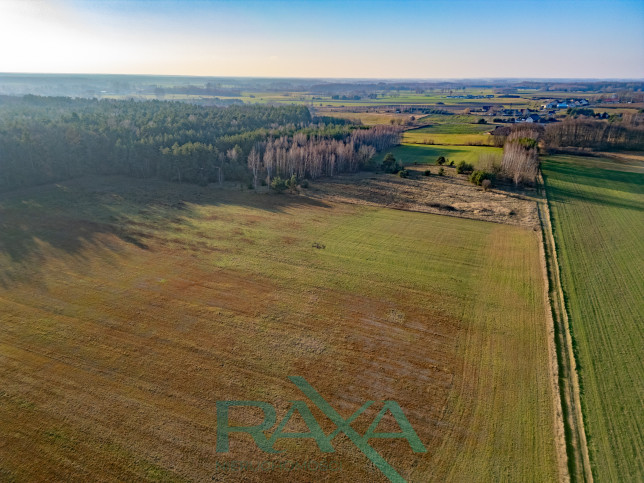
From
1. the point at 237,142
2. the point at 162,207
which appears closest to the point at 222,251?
the point at 162,207

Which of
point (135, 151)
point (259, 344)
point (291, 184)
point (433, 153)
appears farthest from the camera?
point (433, 153)

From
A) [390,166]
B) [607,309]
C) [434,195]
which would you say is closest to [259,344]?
[607,309]

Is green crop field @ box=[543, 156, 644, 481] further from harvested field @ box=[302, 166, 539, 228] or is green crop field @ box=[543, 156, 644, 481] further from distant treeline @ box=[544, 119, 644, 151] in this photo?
distant treeline @ box=[544, 119, 644, 151]

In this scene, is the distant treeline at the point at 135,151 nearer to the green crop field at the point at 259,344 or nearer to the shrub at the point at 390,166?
the shrub at the point at 390,166

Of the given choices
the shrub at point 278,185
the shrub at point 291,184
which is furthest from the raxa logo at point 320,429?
the shrub at point 291,184

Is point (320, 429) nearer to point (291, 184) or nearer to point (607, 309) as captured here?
point (607, 309)
